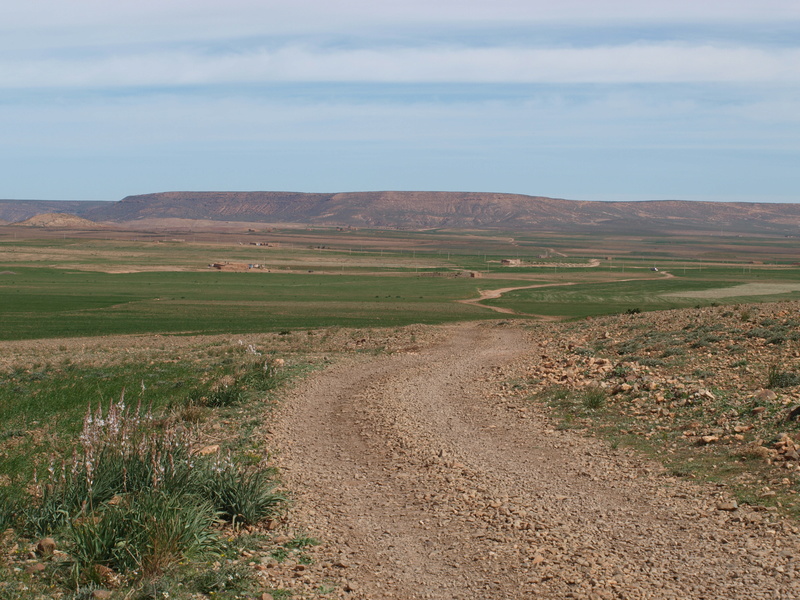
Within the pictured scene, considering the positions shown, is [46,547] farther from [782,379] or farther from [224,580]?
[782,379]

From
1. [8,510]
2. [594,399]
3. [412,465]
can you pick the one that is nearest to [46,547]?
[8,510]

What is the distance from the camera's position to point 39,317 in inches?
2019

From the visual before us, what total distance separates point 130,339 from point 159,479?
1283 inches

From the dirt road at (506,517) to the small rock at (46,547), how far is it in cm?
262

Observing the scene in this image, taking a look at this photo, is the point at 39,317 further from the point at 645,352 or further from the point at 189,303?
the point at 645,352

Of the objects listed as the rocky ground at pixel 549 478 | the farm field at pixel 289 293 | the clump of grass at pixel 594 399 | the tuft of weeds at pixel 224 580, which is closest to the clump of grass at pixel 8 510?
the tuft of weeds at pixel 224 580

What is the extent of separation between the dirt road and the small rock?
2615 millimetres

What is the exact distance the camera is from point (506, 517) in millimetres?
8922

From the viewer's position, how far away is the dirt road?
726 centimetres

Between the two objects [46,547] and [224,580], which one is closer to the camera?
[224,580]

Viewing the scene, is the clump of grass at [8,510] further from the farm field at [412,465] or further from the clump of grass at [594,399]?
the clump of grass at [594,399]

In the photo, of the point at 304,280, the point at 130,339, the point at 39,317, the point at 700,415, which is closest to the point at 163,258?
the point at 304,280

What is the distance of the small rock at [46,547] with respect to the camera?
24.8 feet

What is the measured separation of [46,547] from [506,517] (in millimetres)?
4781
